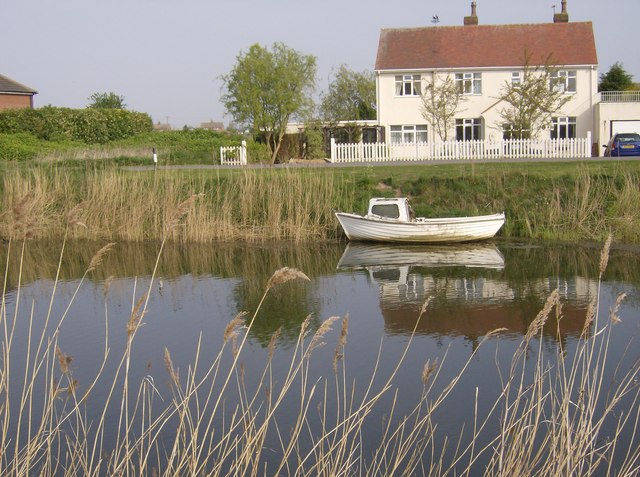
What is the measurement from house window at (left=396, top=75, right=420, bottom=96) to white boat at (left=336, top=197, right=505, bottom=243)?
2261 centimetres

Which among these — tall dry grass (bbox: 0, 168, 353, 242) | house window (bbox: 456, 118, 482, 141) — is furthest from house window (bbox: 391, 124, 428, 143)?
tall dry grass (bbox: 0, 168, 353, 242)

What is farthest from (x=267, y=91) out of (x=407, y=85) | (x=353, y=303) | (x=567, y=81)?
(x=353, y=303)

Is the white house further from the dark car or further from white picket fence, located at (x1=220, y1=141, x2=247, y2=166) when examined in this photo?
white picket fence, located at (x1=220, y1=141, x2=247, y2=166)

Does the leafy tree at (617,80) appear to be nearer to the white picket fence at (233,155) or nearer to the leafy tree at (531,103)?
the leafy tree at (531,103)

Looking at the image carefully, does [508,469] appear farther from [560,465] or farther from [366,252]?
[366,252]

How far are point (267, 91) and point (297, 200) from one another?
72.0 ft

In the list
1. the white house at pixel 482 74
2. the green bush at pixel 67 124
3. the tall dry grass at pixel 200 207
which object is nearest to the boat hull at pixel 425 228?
the tall dry grass at pixel 200 207

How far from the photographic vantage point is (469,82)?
4122 centimetres

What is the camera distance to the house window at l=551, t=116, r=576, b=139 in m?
40.7

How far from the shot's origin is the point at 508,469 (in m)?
4.59

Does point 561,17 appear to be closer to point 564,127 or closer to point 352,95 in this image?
point 564,127

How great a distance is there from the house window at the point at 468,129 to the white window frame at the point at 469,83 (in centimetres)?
135

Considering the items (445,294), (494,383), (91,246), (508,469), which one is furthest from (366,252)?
(508,469)

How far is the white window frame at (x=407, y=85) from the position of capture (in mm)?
41281
